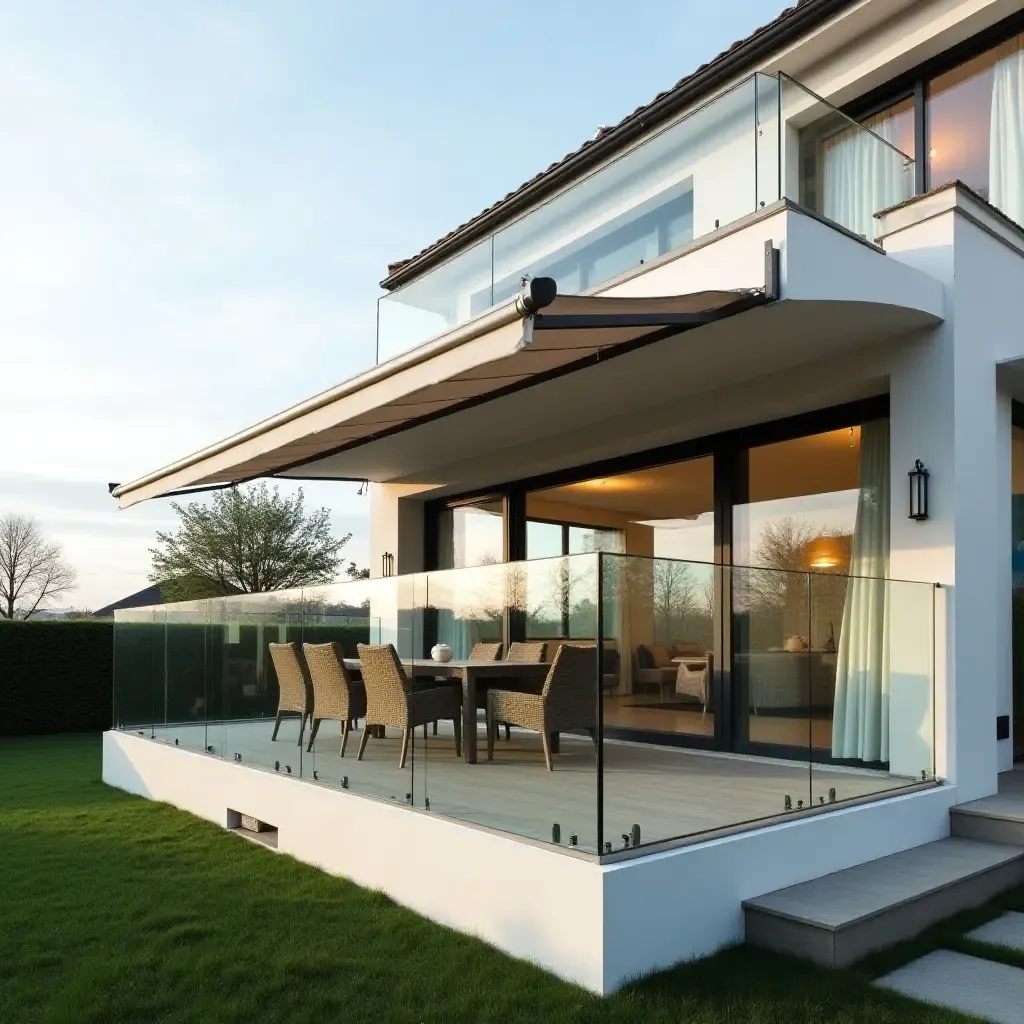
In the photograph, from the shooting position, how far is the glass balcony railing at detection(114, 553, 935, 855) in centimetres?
509

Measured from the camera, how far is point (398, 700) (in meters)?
6.50

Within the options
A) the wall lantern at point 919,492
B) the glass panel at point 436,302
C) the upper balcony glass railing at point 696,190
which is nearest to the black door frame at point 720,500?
the wall lantern at point 919,492

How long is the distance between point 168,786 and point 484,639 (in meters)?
5.06

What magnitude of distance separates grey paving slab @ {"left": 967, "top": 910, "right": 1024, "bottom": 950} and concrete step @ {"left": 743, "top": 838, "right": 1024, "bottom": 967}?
0.62 ft

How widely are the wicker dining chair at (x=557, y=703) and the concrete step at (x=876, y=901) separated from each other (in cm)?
134

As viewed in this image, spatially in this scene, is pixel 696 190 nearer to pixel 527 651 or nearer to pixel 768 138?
pixel 768 138

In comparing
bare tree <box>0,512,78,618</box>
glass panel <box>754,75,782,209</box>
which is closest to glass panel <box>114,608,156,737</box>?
glass panel <box>754,75,782,209</box>

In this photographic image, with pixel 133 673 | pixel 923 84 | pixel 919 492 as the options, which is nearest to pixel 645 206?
pixel 919 492

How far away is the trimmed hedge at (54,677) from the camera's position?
598 inches

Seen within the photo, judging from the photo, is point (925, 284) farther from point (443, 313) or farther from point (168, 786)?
point (168, 786)

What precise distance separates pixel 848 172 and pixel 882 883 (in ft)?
17.2

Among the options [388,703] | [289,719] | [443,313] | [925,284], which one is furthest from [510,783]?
[443,313]

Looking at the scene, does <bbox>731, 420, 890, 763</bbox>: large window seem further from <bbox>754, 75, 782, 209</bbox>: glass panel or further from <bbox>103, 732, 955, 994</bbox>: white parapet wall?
<bbox>754, 75, 782, 209</bbox>: glass panel

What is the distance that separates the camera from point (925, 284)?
22.0 feet
